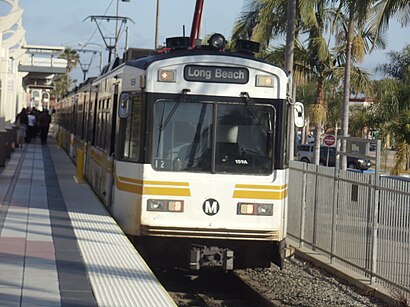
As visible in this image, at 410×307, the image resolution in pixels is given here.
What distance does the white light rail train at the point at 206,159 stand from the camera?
36.7 ft

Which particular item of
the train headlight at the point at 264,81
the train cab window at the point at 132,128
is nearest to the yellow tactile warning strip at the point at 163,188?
the train cab window at the point at 132,128

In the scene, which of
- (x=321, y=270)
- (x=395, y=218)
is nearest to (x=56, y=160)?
(x=321, y=270)

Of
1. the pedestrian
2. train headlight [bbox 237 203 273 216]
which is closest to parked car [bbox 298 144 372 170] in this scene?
the pedestrian

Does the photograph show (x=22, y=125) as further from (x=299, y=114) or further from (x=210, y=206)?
(x=210, y=206)

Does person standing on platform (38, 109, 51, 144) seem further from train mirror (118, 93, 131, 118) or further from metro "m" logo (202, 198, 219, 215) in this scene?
metro "m" logo (202, 198, 219, 215)

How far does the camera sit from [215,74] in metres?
11.5

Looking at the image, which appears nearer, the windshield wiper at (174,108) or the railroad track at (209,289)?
the windshield wiper at (174,108)

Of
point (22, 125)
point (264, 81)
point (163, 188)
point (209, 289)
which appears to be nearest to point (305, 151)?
point (22, 125)

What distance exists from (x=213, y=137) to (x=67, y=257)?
2857 millimetres

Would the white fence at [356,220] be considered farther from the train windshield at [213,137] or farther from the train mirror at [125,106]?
the train mirror at [125,106]

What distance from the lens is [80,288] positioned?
7.99 meters

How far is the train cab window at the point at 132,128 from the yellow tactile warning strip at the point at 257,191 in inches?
59.5

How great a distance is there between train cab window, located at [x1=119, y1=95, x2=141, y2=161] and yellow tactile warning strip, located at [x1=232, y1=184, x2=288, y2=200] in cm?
151

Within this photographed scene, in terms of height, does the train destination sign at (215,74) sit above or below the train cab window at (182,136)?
above
